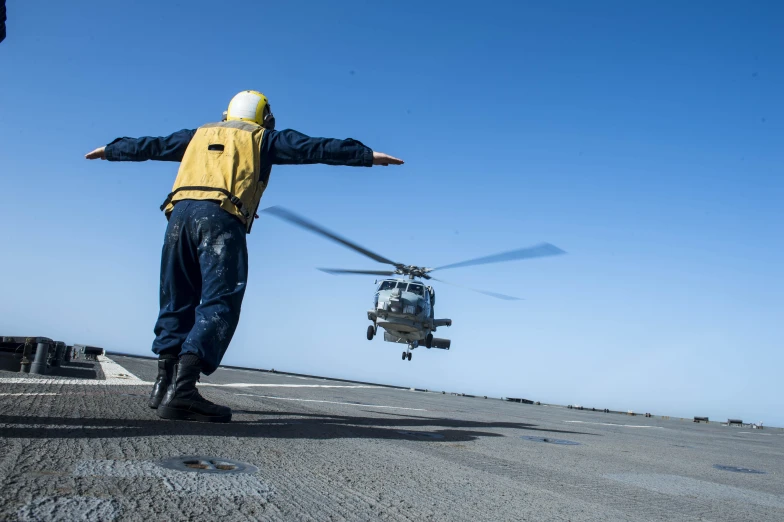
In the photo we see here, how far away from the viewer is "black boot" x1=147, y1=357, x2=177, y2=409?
352cm

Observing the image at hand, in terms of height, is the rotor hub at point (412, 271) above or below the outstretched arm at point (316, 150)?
above

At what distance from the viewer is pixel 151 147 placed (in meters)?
4.18

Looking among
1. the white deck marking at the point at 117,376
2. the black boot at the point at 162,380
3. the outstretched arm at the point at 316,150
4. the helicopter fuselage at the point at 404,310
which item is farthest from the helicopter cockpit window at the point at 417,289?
the black boot at the point at 162,380

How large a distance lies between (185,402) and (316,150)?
71.0 inches

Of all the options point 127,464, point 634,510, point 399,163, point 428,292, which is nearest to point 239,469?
point 127,464

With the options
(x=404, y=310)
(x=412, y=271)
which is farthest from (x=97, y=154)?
(x=412, y=271)

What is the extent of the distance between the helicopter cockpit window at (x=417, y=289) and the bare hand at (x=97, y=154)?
17351 millimetres

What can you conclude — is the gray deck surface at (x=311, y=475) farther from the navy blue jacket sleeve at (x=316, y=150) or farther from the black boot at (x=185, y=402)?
the navy blue jacket sleeve at (x=316, y=150)

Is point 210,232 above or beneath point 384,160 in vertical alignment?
beneath

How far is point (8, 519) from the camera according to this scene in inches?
47.7

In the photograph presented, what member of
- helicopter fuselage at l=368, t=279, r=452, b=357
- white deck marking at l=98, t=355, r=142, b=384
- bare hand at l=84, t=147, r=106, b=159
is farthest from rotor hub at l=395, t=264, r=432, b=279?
bare hand at l=84, t=147, r=106, b=159

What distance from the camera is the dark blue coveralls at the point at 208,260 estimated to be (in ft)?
11.1

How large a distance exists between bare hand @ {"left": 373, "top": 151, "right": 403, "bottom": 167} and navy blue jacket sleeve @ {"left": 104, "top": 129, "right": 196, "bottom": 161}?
1.33m

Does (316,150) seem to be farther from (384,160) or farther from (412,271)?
(412,271)
